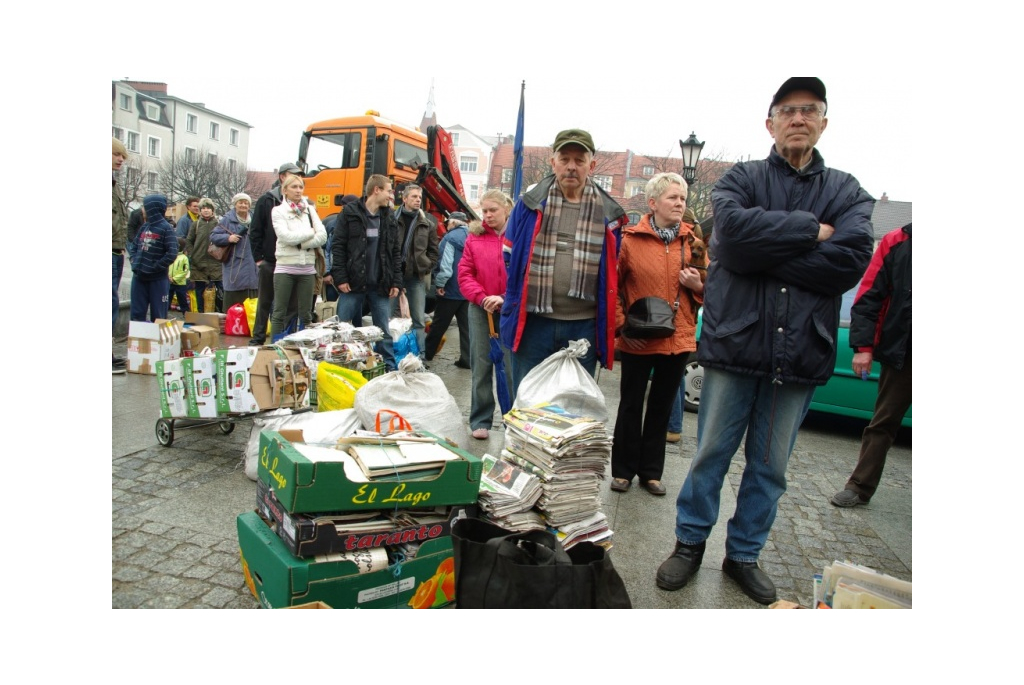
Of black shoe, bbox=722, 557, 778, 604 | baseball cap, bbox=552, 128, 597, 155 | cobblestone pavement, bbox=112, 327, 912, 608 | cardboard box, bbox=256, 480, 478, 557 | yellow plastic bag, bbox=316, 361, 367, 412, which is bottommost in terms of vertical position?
cobblestone pavement, bbox=112, 327, 912, 608

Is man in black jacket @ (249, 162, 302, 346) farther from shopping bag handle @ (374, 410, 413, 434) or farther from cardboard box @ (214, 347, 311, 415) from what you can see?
shopping bag handle @ (374, 410, 413, 434)

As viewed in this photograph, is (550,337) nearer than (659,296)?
Yes

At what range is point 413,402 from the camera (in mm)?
3879

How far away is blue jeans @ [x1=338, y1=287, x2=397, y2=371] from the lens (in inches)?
254

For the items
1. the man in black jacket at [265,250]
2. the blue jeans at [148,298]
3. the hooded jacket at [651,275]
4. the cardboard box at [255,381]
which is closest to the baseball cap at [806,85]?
the hooded jacket at [651,275]

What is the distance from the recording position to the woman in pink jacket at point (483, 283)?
4.59m

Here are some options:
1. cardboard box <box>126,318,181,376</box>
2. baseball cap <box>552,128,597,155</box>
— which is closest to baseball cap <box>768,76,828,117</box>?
baseball cap <box>552,128,597,155</box>

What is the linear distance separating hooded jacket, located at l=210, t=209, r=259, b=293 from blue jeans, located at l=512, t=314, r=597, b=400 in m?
5.92

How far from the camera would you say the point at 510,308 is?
367 centimetres

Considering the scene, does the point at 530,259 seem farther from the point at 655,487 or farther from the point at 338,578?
the point at 338,578

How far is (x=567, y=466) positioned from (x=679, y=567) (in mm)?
692

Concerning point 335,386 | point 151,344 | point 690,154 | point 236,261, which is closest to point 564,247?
point 335,386

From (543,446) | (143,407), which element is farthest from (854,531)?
(143,407)

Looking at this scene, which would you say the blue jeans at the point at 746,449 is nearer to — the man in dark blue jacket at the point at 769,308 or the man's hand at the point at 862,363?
the man in dark blue jacket at the point at 769,308
